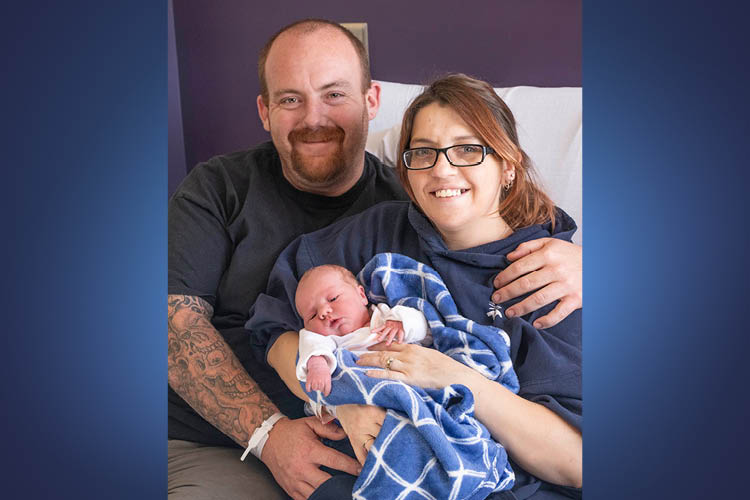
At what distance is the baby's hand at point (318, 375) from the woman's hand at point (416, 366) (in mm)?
55

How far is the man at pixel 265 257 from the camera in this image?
1.16 metres

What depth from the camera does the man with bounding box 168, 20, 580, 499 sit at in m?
1.16

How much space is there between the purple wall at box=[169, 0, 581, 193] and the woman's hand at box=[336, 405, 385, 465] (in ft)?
1.85

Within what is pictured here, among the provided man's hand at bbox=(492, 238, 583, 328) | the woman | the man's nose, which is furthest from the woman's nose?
the man's nose

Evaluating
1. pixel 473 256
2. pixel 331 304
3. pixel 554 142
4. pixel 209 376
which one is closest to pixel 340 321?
pixel 331 304

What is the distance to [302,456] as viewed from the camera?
113 cm

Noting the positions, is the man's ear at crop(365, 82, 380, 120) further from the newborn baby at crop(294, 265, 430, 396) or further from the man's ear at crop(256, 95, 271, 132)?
the newborn baby at crop(294, 265, 430, 396)

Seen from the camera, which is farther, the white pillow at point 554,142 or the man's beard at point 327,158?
the white pillow at point 554,142
